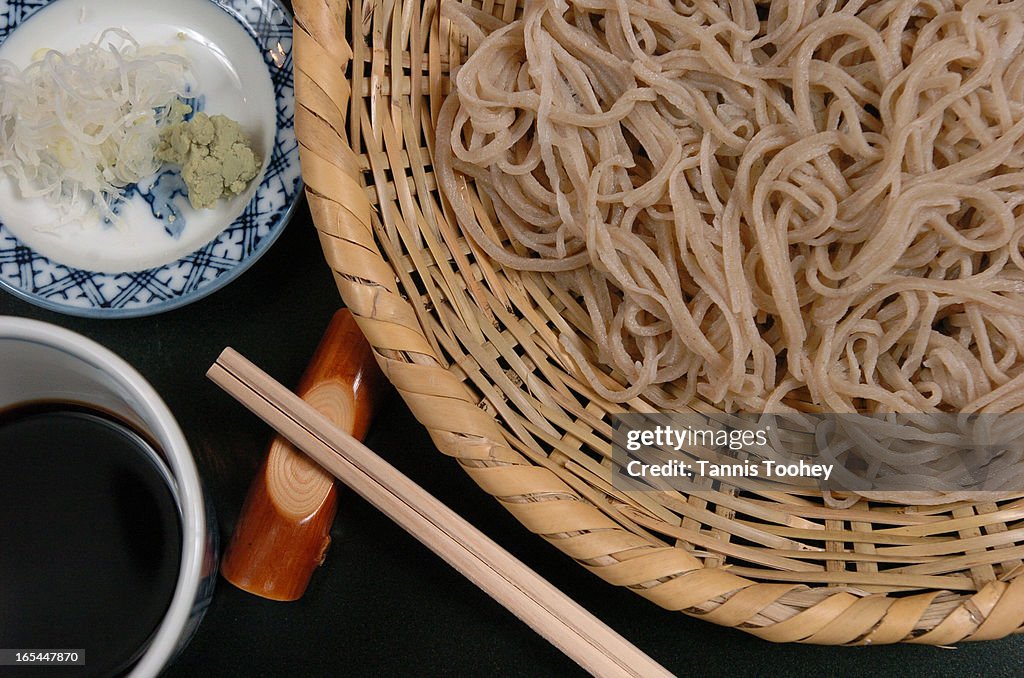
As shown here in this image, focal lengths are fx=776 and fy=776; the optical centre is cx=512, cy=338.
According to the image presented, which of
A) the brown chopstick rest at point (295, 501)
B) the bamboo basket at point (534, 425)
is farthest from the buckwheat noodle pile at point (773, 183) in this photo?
the brown chopstick rest at point (295, 501)

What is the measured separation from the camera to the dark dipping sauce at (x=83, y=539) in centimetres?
108

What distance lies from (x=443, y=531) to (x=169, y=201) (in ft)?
2.76

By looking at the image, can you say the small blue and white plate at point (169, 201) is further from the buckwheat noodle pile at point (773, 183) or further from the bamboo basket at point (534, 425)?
the buckwheat noodle pile at point (773, 183)

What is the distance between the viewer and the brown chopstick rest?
112 cm

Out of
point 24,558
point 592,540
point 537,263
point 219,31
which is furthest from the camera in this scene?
point 219,31

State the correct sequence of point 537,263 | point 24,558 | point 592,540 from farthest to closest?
point 537,263, point 24,558, point 592,540

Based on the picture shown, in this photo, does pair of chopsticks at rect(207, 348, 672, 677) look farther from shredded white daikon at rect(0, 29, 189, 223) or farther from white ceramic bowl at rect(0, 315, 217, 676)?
shredded white daikon at rect(0, 29, 189, 223)

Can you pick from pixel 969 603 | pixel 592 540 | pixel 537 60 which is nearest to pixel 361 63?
pixel 537 60

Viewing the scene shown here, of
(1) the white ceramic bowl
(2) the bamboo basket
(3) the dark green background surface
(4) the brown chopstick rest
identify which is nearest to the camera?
(1) the white ceramic bowl

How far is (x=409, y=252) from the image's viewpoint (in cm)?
117

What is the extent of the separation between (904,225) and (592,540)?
0.59m

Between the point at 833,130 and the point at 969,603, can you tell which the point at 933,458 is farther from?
the point at 833,130

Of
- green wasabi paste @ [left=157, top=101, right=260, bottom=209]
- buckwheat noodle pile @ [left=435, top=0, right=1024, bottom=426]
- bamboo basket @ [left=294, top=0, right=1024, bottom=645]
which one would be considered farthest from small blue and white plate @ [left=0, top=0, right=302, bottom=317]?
buckwheat noodle pile @ [left=435, top=0, right=1024, bottom=426]

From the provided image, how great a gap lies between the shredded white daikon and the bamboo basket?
0.44 meters
